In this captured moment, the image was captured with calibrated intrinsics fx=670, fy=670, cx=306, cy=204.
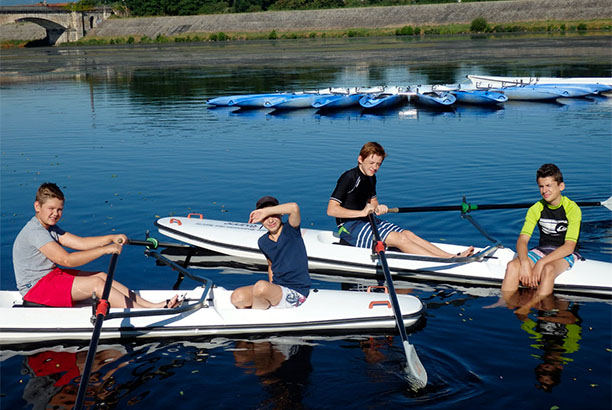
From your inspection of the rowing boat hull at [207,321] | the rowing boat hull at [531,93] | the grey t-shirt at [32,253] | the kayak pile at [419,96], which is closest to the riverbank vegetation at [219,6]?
the kayak pile at [419,96]

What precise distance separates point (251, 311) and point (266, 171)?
936cm

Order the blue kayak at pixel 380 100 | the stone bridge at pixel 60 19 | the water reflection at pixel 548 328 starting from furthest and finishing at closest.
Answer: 1. the stone bridge at pixel 60 19
2. the blue kayak at pixel 380 100
3. the water reflection at pixel 548 328

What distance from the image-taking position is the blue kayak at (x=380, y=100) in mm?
27984

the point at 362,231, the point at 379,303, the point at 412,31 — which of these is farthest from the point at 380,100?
the point at 412,31

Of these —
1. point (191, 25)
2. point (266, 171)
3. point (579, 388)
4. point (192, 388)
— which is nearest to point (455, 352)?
point (579, 388)

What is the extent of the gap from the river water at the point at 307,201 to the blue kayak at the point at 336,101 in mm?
471

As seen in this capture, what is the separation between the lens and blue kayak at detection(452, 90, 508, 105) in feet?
92.2

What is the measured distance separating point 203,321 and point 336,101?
21273mm

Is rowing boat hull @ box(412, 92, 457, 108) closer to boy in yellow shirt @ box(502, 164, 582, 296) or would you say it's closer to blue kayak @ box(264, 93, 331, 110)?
blue kayak @ box(264, 93, 331, 110)

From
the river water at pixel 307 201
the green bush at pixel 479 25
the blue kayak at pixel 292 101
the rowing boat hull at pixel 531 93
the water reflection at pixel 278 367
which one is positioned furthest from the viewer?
the green bush at pixel 479 25

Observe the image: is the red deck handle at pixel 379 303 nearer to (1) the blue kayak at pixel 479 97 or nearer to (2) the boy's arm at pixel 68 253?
(2) the boy's arm at pixel 68 253

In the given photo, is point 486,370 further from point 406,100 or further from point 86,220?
point 406,100

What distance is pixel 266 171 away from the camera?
56.2 feet

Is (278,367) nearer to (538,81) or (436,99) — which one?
(436,99)
